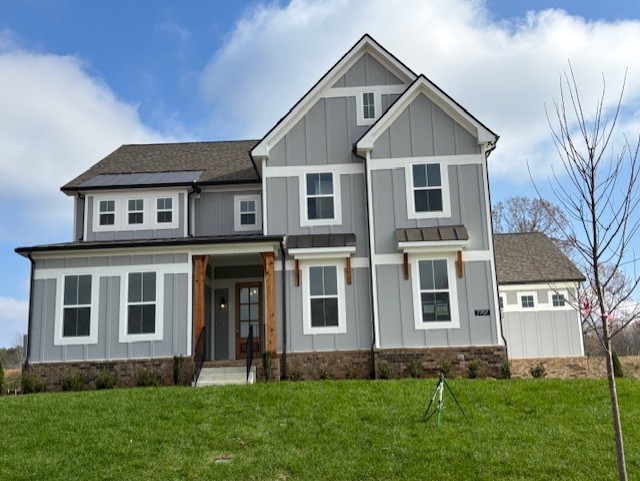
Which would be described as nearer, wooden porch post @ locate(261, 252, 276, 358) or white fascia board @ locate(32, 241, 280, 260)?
wooden porch post @ locate(261, 252, 276, 358)

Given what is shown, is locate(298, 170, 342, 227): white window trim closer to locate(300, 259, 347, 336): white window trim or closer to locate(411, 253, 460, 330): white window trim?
locate(300, 259, 347, 336): white window trim

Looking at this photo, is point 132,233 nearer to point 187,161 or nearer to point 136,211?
point 136,211

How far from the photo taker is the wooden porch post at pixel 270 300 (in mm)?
14969

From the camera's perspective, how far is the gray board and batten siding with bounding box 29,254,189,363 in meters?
15.1

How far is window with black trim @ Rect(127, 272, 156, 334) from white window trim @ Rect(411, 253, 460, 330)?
22.2 feet

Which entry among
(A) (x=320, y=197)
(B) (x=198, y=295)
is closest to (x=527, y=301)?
(A) (x=320, y=197)

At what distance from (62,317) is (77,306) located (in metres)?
0.46

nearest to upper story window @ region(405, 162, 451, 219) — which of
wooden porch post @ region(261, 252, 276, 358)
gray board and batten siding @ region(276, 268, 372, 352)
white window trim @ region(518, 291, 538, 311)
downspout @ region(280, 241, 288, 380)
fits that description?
gray board and batten siding @ region(276, 268, 372, 352)

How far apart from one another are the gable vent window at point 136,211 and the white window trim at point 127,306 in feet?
9.66

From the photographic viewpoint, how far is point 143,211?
18094mm

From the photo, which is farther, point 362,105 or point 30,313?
point 362,105

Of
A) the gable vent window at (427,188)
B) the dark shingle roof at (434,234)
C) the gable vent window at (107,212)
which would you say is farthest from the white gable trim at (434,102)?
the gable vent window at (107,212)

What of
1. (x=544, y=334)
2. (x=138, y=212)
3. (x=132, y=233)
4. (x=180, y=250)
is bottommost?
(x=544, y=334)

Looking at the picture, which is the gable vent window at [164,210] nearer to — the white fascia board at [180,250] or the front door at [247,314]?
the white fascia board at [180,250]
